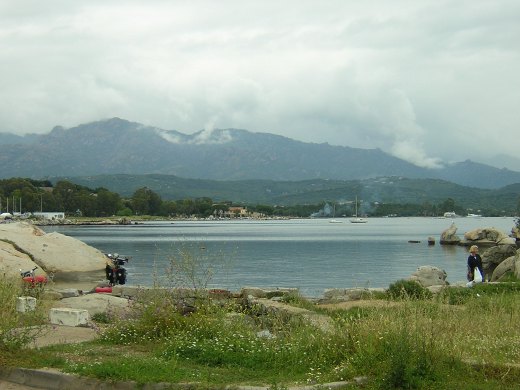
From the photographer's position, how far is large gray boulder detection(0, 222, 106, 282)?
122ft

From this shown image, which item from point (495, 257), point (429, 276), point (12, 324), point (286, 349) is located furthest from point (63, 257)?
point (286, 349)

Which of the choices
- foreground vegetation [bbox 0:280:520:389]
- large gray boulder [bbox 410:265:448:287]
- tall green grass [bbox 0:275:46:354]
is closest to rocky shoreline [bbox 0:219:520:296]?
large gray boulder [bbox 410:265:448:287]

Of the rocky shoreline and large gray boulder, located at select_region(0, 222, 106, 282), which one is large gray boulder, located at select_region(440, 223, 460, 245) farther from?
large gray boulder, located at select_region(0, 222, 106, 282)

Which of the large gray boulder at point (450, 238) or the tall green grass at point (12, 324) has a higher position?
the tall green grass at point (12, 324)

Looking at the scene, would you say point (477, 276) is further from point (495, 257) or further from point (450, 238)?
point (450, 238)

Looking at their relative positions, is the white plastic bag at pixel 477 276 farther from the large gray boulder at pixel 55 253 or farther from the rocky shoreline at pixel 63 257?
the large gray boulder at pixel 55 253

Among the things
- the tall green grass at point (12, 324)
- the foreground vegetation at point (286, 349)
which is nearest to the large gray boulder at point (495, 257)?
the foreground vegetation at point (286, 349)

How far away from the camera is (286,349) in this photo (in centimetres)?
1088

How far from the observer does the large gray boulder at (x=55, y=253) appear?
122 ft

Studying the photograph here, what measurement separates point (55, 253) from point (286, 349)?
102 ft

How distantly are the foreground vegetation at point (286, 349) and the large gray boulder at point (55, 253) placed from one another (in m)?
22.5

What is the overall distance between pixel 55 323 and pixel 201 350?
6048 mm

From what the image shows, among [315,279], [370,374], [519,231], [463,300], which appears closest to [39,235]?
[315,279]

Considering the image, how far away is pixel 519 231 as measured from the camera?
79.4m
